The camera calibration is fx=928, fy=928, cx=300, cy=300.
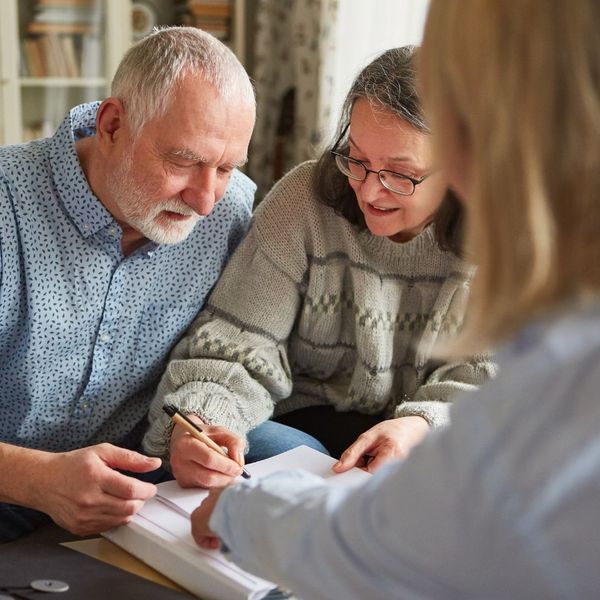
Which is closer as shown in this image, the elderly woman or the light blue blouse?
the light blue blouse

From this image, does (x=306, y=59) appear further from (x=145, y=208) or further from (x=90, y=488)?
(x=90, y=488)

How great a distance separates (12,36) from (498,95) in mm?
3407

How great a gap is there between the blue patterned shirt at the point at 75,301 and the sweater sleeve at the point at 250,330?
2.4 inches

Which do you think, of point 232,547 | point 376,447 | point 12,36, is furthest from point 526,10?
point 12,36

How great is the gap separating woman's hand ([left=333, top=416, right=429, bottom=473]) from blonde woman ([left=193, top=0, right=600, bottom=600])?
68cm

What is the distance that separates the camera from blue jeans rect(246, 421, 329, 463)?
1.69 meters

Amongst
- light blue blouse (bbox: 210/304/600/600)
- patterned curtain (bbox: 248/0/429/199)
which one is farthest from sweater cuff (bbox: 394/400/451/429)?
patterned curtain (bbox: 248/0/429/199)

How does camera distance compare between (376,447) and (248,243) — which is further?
(248,243)

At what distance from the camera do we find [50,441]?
1.72 m

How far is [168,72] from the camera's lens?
159 cm

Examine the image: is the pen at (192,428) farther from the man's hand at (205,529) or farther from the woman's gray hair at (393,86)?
the woman's gray hair at (393,86)

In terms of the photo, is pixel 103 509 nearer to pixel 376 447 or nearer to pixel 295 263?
pixel 376 447

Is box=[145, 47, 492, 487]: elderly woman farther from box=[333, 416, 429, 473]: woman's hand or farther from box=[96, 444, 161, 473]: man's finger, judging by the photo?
box=[96, 444, 161, 473]: man's finger

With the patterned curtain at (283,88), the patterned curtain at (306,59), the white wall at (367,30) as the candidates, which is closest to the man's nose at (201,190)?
the patterned curtain at (306,59)
